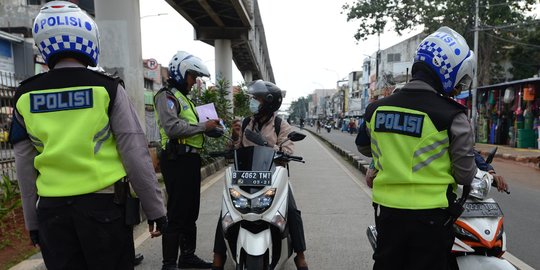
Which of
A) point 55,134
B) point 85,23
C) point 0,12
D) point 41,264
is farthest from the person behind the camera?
point 0,12

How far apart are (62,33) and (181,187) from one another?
5.93 ft

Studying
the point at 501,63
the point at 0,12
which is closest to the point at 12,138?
the point at 0,12

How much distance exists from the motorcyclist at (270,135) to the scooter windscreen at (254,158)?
31 centimetres

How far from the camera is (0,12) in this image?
25.7m

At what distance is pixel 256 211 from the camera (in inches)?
111

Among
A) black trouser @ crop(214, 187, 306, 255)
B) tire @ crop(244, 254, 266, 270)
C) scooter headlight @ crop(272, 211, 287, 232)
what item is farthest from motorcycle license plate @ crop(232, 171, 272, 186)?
tire @ crop(244, 254, 266, 270)

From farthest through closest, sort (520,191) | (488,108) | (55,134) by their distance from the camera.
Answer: (488,108) < (520,191) < (55,134)

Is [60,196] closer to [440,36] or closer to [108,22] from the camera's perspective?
[440,36]

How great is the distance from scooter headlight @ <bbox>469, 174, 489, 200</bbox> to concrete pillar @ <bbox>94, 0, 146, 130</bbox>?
5.62 metres

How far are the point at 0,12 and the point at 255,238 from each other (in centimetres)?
3017

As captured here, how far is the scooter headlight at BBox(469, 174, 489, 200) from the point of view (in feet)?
8.04

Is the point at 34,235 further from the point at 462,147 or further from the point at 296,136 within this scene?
the point at 462,147

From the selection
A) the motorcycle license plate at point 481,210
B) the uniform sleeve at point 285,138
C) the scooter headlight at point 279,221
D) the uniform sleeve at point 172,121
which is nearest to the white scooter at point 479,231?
the motorcycle license plate at point 481,210

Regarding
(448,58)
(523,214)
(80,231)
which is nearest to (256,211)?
(80,231)
